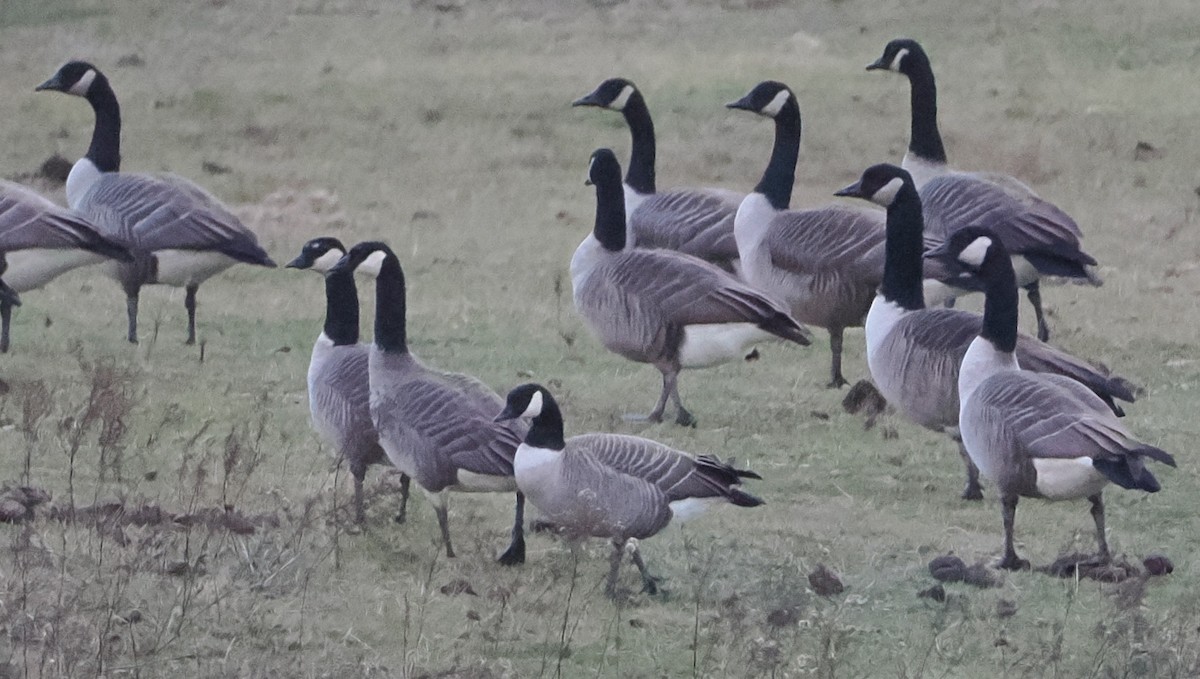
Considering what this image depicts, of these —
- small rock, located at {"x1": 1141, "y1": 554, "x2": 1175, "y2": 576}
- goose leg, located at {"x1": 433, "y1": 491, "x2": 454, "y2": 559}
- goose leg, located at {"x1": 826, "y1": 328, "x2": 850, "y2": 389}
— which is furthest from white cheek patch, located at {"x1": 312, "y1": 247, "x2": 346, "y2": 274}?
small rock, located at {"x1": 1141, "y1": 554, "x2": 1175, "y2": 576}

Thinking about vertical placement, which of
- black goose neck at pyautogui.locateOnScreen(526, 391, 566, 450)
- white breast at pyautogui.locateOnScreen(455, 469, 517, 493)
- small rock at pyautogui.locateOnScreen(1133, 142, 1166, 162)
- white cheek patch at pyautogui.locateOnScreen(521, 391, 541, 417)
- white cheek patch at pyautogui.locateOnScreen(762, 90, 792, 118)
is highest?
white cheek patch at pyautogui.locateOnScreen(762, 90, 792, 118)

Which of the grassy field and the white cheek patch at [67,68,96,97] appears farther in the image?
the white cheek patch at [67,68,96,97]

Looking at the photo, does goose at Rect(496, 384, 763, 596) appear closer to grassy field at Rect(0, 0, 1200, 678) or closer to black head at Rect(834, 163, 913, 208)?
grassy field at Rect(0, 0, 1200, 678)

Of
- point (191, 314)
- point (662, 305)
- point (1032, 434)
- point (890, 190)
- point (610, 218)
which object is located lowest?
point (191, 314)

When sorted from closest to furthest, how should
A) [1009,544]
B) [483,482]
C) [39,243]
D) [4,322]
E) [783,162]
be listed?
1. [483,482]
2. [1009,544]
3. [39,243]
4. [4,322]
5. [783,162]

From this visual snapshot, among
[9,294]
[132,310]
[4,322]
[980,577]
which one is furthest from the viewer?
[132,310]

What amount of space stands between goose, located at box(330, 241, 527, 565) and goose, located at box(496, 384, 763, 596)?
0.64 feet

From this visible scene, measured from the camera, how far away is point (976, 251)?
28.1 feet

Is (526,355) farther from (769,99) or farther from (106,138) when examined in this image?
(106,138)

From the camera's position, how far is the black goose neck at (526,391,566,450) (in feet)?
23.0

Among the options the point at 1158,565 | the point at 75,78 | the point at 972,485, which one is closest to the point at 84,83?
the point at 75,78

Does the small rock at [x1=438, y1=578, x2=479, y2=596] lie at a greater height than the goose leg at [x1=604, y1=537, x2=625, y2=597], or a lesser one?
lesser

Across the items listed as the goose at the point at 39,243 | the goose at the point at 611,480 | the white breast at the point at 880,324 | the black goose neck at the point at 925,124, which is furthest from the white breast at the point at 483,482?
the black goose neck at the point at 925,124

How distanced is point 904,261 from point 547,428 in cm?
325
